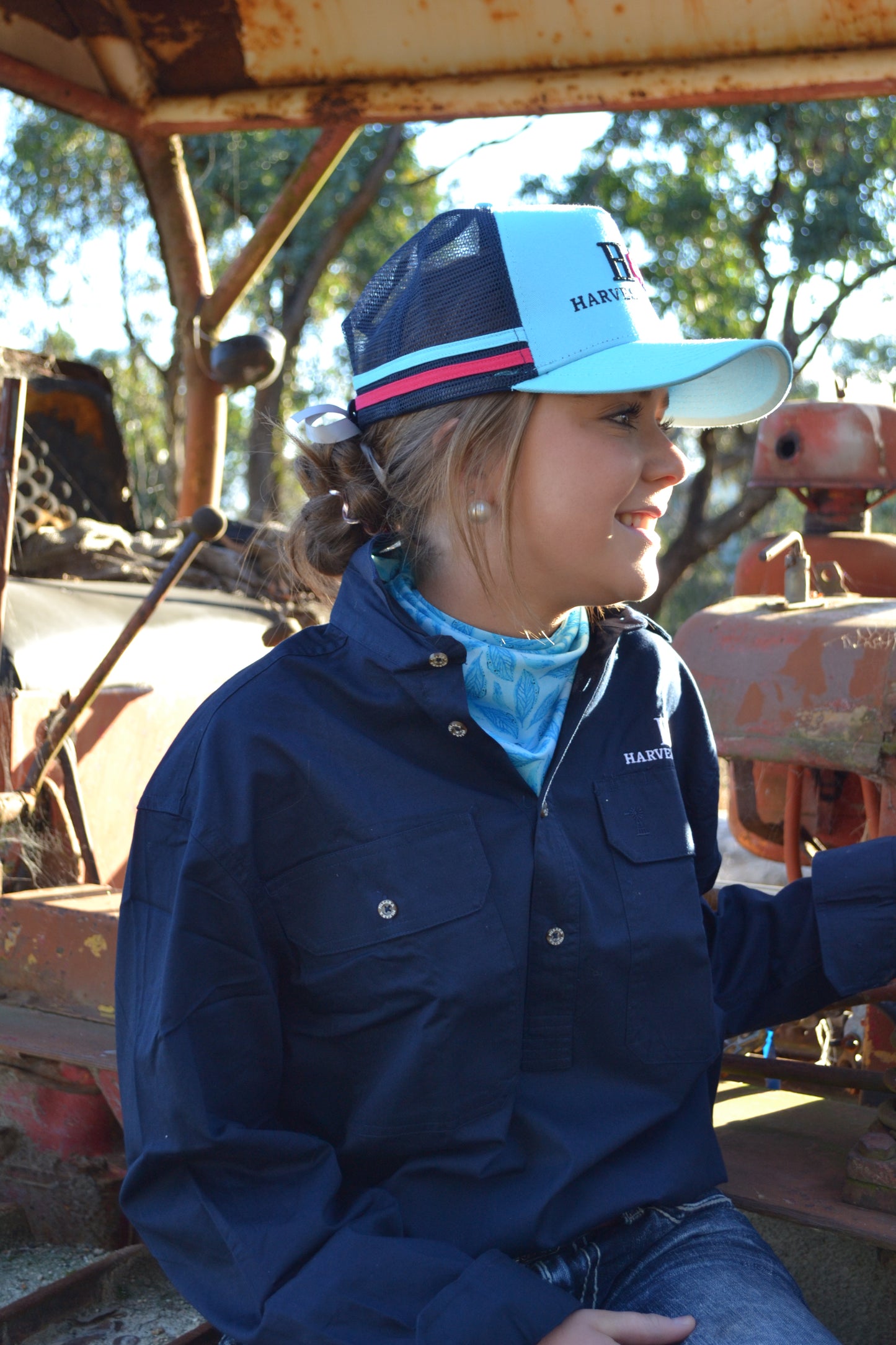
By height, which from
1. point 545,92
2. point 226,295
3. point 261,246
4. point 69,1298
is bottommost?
point 69,1298

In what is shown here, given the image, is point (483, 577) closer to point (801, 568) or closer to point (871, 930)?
point (871, 930)

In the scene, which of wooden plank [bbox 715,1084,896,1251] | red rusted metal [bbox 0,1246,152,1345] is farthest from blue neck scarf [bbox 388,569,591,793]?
red rusted metal [bbox 0,1246,152,1345]

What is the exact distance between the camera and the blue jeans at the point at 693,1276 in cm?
128

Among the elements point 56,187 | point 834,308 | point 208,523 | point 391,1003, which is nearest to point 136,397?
point 56,187

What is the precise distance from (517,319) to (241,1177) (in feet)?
3.03

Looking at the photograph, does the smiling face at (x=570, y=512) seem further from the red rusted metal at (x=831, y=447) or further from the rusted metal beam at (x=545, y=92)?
the rusted metal beam at (x=545, y=92)

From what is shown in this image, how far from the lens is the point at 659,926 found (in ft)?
4.81

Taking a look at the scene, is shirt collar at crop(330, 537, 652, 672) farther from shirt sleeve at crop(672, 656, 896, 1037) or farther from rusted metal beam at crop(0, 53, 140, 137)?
rusted metal beam at crop(0, 53, 140, 137)

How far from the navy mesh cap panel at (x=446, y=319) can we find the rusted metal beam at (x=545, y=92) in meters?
1.75

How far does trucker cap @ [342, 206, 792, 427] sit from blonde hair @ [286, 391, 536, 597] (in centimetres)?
3

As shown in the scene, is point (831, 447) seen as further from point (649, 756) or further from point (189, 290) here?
point (189, 290)

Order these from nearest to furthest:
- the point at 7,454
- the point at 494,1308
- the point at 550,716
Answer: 1. the point at 494,1308
2. the point at 550,716
3. the point at 7,454

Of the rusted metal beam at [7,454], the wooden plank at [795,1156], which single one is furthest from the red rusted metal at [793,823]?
the rusted metal beam at [7,454]

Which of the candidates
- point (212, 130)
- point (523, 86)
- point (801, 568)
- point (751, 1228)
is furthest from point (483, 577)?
point (212, 130)
